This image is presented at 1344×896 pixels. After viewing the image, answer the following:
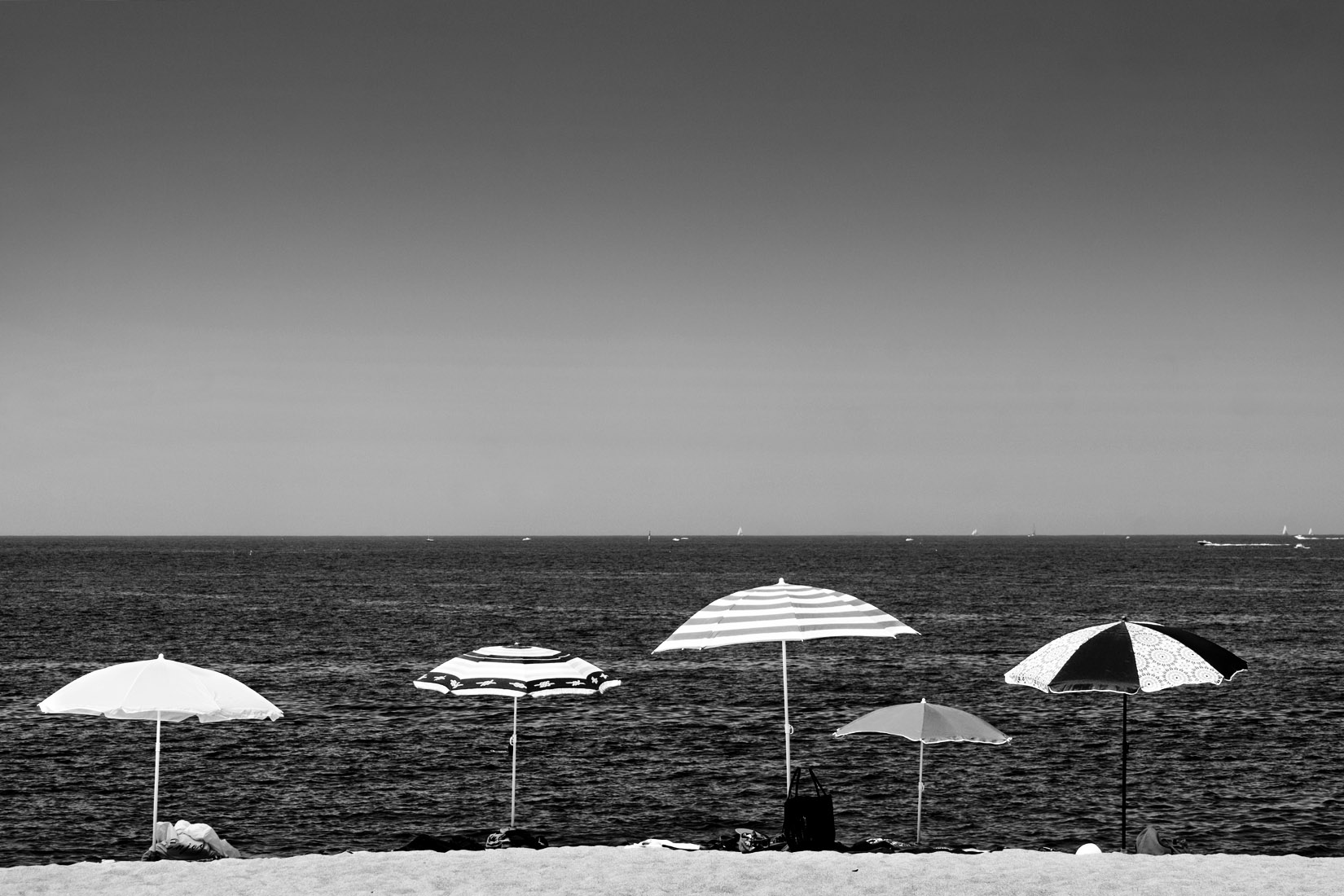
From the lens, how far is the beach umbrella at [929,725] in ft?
53.2

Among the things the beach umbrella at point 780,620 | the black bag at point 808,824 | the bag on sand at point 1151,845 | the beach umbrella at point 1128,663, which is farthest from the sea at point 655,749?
the beach umbrella at point 780,620

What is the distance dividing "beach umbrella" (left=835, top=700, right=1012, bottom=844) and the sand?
172cm

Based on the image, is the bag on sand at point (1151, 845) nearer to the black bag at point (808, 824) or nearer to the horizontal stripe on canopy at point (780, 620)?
the black bag at point (808, 824)

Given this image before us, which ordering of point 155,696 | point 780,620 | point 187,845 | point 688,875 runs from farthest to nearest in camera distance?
point 187,845
point 780,620
point 155,696
point 688,875

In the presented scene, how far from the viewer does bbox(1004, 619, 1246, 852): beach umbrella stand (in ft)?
46.5

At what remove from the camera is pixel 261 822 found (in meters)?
23.9

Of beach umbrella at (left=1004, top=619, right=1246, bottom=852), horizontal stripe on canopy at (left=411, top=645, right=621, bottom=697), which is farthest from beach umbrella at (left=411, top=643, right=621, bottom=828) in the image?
beach umbrella at (left=1004, top=619, right=1246, bottom=852)

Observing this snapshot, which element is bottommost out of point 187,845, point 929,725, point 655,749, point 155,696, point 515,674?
point 655,749

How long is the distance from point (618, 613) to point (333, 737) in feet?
156

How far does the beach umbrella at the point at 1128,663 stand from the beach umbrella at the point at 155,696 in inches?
351

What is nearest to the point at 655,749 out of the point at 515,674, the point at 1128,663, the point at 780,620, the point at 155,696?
the point at 515,674

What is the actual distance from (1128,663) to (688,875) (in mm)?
5503

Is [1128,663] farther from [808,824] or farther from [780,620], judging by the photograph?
[808,824]

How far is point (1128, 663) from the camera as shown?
1438 cm
